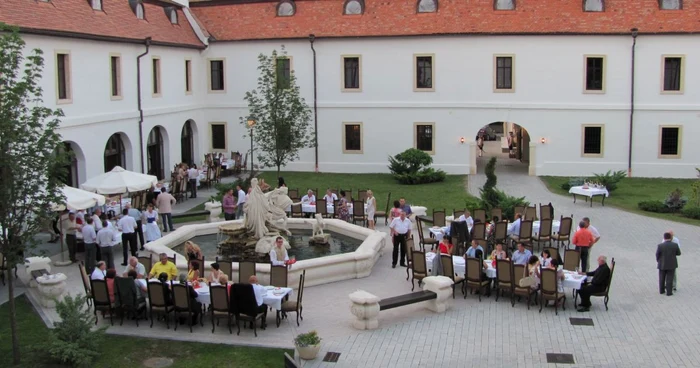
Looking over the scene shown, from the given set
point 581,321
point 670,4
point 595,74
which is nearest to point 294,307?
point 581,321

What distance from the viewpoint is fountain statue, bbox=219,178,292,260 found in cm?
1980

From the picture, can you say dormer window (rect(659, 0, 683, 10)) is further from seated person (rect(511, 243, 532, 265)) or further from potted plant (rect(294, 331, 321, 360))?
potted plant (rect(294, 331, 321, 360))

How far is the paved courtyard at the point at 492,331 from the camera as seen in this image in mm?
13383

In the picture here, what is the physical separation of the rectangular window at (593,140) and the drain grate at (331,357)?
968 inches

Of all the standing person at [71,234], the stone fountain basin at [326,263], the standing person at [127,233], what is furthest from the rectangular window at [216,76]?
the standing person at [127,233]

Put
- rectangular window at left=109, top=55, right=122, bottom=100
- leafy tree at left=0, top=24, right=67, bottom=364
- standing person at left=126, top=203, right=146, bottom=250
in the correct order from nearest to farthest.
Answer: leafy tree at left=0, top=24, right=67, bottom=364, standing person at left=126, top=203, right=146, bottom=250, rectangular window at left=109, top=55, right=122, bottom=100

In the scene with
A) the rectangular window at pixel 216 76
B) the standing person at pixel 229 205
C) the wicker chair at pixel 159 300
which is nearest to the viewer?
the wicker chair at pixel 159 300

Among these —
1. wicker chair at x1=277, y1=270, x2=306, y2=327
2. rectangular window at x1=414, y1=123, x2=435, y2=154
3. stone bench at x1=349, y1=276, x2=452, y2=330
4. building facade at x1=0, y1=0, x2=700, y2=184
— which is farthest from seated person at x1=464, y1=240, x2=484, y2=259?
rectangular window at x1=414, y1=123, x2=435, y2=154

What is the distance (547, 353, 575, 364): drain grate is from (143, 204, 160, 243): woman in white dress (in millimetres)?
11719

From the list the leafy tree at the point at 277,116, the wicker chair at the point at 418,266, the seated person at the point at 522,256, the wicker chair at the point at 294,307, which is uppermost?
the leafy tree at the point at 277,116

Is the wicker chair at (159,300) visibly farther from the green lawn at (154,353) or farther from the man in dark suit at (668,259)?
the man in dark suit at (668,259)

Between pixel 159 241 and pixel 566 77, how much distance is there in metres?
21.5

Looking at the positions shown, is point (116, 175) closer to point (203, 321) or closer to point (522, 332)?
point (203, 321)

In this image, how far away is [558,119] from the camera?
35281 mm
